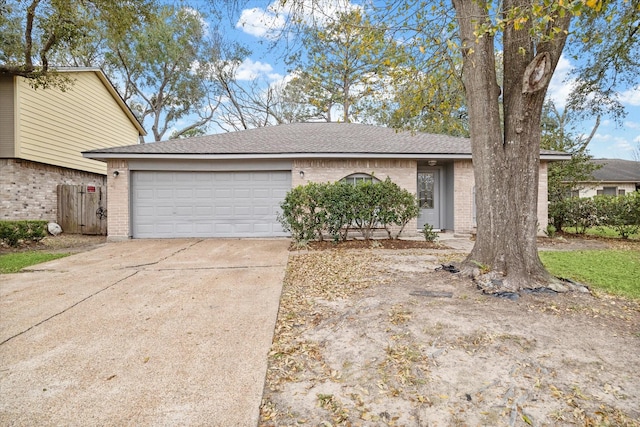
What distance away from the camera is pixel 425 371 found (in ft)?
7.91

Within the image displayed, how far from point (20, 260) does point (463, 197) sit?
11956 mm

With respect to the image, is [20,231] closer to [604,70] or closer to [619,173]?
[604,70]

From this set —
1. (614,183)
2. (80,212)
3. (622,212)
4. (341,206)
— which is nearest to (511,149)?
(341,206)

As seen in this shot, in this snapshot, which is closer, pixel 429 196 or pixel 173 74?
pixel 429 196

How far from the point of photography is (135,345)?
2912mm

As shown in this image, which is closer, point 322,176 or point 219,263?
point 219,263

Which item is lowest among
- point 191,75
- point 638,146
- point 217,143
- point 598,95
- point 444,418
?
point 444,418

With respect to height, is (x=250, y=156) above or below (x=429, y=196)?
above

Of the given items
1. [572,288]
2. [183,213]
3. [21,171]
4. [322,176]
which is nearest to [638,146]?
[322,176]

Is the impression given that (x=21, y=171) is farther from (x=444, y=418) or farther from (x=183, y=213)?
(x=444, y=418)

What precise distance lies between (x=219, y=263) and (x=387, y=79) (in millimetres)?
4797

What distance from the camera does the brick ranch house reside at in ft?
32.9

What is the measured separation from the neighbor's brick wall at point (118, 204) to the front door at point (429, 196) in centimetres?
969

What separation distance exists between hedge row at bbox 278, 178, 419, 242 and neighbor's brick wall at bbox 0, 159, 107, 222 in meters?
9.12
